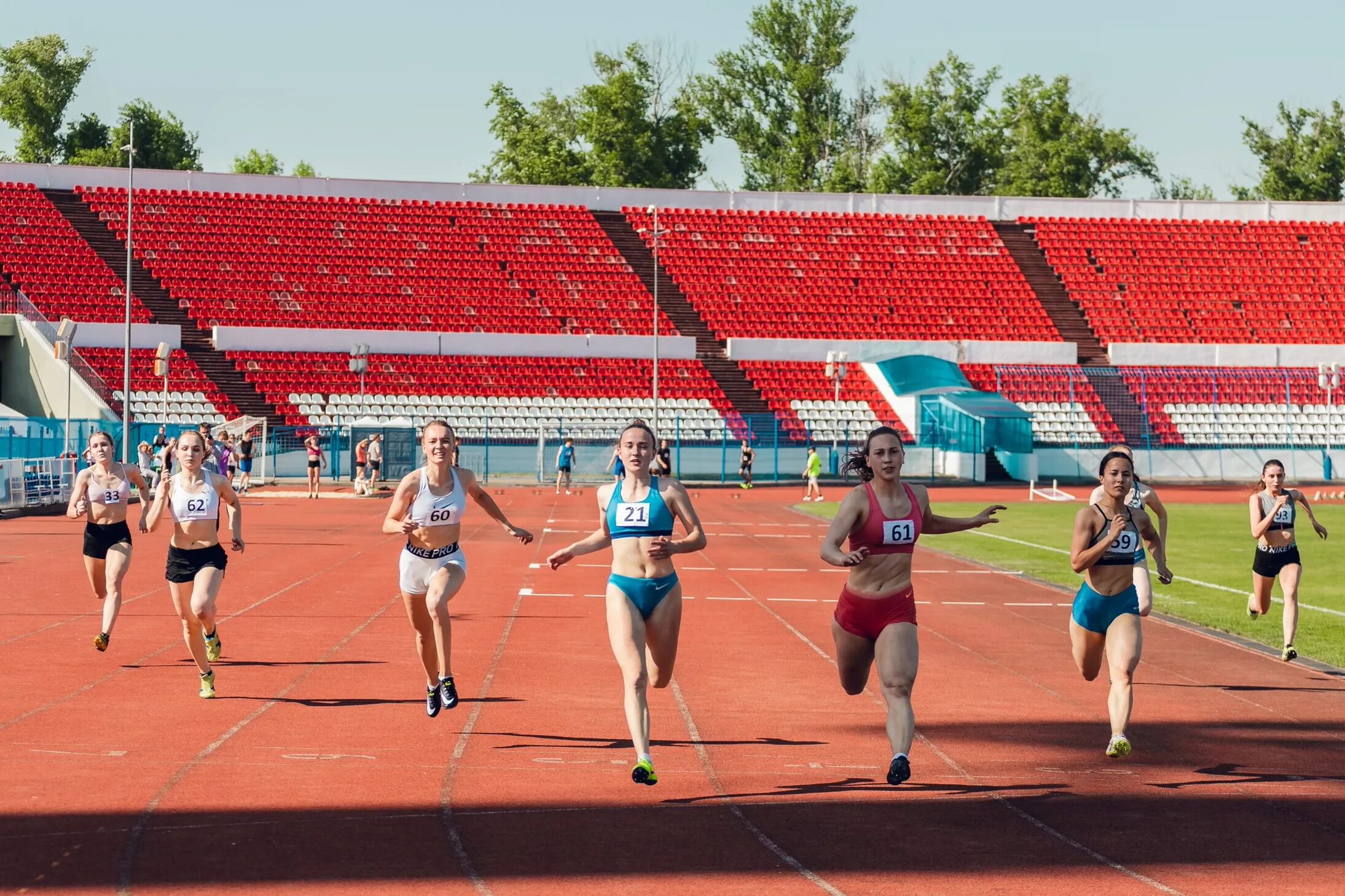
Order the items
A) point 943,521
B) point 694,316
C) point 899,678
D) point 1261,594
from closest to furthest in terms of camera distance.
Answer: point 899,678 → point 943,521 → point 1261,594 → point 694,316

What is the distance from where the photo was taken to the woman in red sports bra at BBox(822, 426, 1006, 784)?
8898 mm

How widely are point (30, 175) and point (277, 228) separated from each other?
10615 millimetres

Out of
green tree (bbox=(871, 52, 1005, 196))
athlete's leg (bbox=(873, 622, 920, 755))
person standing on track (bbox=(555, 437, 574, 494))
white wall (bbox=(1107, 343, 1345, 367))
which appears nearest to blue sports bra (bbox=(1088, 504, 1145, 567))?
athlete's leg (bbox=(873, 622, 920, 755))

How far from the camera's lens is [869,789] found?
9211mm

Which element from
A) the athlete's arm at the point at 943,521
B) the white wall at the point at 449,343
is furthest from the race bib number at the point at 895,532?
the white wall at the point at 449,343

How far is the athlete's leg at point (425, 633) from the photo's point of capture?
10797 millimetres

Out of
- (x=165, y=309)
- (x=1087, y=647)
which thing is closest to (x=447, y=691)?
(x=1087, y=647)

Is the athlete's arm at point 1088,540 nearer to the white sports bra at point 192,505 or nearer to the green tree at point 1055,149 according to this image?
the white sports bra at point 192,505

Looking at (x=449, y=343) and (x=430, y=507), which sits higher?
(x=449, y=343)

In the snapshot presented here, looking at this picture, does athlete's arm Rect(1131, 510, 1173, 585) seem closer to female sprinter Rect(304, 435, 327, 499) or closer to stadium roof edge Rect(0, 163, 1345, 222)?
female sprinter Rect(304, 435, 327, 499)

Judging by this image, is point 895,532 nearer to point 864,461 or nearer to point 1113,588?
point 864,461

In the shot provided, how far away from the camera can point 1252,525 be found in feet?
49.4

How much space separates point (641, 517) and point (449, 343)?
169ft

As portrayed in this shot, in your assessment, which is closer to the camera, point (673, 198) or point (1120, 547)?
point (1120, 547)
